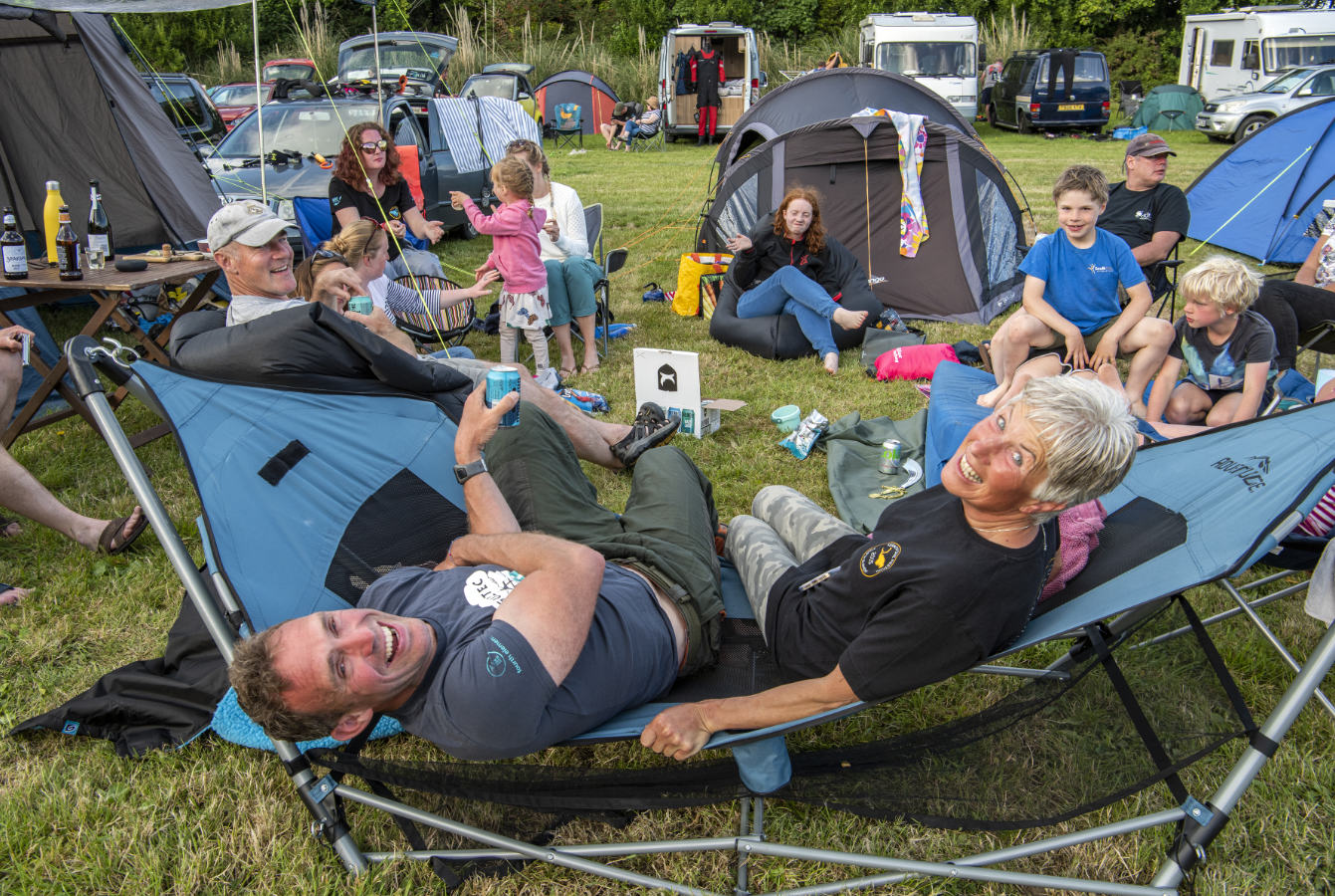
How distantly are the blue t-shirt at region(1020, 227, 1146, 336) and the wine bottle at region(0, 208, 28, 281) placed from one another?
515cm

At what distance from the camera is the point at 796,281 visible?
576cm

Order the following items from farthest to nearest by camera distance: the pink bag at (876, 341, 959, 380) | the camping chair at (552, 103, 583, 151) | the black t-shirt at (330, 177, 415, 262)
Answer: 1. the camping chair at (552, 103, 583, 151)
2. the black t-shirt at (330, 177, 415, 262)
3. the pink bag at (876, 341, 959, 380)

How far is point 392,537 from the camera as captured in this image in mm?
2730

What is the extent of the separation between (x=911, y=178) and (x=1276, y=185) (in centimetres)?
398

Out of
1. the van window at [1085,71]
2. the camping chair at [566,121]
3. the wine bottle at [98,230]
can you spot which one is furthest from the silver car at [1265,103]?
the wine bottle at [98,230]

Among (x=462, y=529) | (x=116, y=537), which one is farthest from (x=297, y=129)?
(x=462, y=529)

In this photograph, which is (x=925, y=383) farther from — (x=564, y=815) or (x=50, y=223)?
(x=50, y=223)

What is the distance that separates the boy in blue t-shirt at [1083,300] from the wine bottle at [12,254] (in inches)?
196

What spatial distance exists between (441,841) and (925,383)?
13.3 feet

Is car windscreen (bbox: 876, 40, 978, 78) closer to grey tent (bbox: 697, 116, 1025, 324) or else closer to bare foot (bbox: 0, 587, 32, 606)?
grey tent (bbox: 697, 116, 1025, 324)

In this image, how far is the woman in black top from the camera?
5.76 m

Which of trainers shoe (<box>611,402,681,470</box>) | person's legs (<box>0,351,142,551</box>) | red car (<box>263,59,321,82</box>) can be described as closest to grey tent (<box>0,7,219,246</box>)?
person's legs (<box>0,351,142,551</box>)

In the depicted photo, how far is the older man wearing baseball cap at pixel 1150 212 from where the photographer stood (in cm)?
571

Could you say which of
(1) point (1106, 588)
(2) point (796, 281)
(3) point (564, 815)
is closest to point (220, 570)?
(3) point (564, 815)
